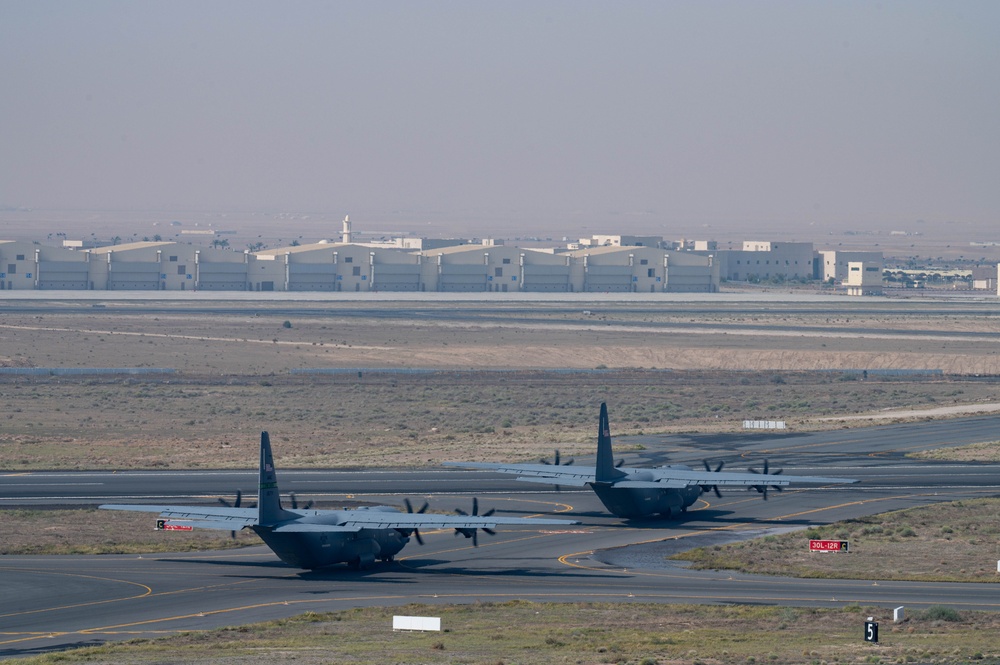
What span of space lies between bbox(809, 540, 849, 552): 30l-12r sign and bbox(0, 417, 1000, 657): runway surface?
15.2ft

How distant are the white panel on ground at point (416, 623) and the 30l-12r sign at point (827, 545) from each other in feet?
60.0

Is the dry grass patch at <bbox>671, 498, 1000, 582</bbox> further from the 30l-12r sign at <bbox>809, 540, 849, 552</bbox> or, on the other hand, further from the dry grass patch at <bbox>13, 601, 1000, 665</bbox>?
the dry grass patch at <bbox>13, 601, 1000, 665</bbox>

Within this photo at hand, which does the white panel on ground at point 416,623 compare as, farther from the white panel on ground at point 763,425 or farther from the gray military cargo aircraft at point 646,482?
the white panel on ground at point 763,425

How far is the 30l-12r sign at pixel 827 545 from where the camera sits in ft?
160

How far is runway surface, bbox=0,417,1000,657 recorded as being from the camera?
129 feet

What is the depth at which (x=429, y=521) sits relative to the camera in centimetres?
4391

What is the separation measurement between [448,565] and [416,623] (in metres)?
11.3

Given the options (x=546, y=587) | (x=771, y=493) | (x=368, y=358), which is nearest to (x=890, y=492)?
(x=771, y=493)

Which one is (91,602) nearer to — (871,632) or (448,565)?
(448,565)

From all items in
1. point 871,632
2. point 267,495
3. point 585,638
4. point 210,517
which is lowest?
point 585,638

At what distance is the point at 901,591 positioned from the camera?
4197 cm

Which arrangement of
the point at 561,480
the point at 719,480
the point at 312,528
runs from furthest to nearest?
1. the point at 561,480
2. the point at 719,480
3. the point at 312,528

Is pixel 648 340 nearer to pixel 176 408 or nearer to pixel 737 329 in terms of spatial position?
pixel 737 329

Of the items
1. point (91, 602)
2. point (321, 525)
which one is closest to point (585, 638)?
point (321, 525)
